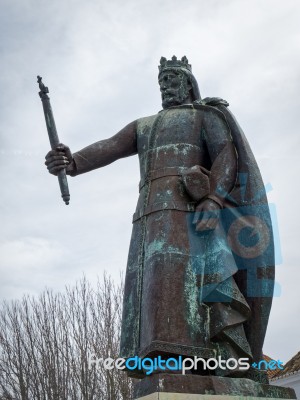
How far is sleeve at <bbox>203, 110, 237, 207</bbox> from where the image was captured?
5785mm

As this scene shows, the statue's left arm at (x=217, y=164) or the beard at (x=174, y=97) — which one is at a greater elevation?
the beard at (x=174, y=97)

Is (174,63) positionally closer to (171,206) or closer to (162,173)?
(162,173)

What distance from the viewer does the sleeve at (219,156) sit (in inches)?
228

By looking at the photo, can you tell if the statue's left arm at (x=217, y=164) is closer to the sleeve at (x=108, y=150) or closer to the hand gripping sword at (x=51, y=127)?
the sleeve at (x=108, y=150)

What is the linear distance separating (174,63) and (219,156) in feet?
4.54

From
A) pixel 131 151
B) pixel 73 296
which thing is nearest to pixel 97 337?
pixel 73 296

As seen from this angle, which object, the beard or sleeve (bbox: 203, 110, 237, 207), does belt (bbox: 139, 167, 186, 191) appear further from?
the beard

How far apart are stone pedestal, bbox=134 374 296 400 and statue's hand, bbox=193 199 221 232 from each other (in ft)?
4.45

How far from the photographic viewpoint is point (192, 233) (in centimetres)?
561

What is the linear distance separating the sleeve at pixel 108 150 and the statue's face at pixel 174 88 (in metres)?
0.45

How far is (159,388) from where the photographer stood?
15.0 feet

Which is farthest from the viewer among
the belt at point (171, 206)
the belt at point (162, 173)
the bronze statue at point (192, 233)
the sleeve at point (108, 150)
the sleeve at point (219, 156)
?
the sleeve at point (108, 150)

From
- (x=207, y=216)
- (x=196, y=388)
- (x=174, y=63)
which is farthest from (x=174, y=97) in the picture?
(x=196, y=388)

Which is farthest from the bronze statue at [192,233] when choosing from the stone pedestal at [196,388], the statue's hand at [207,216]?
the stone pedestal at [196,388]
